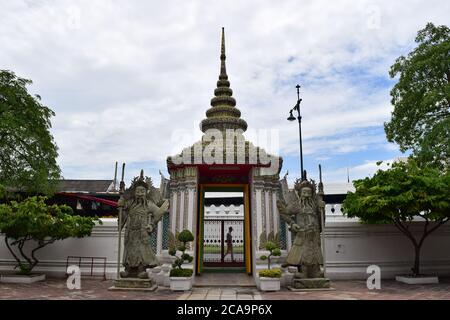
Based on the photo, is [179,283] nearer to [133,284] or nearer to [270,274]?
[133,284]

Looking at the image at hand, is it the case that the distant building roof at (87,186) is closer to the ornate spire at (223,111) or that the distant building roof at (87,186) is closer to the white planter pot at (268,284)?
the ornate spire at (223,111)

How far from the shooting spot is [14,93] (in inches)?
598

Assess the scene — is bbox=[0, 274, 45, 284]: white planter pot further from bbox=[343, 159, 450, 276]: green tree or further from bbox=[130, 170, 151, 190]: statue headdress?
bbox=[343, 159, 450, 276]: green tree

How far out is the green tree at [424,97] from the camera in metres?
14.2

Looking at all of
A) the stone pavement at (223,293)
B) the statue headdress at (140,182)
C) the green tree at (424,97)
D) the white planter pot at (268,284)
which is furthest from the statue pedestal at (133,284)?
the green tree at (424,97)

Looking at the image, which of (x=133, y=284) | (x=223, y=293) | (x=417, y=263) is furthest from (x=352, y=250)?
(x=133, y=284)

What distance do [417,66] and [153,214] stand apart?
12.3 metres

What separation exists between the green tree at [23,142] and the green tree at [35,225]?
442 centimetres

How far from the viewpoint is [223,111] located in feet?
46.5

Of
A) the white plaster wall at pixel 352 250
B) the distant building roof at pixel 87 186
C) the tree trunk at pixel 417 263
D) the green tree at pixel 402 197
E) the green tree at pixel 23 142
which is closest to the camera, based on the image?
the green tree at pixel 402 197

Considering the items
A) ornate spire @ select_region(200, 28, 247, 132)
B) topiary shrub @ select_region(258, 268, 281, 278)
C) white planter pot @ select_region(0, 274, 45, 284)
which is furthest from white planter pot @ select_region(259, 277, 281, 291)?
white planter pot @ select_region(0, 274, 45, 284)

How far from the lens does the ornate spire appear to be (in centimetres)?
1386

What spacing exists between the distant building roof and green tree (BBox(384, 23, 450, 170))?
22.9 m

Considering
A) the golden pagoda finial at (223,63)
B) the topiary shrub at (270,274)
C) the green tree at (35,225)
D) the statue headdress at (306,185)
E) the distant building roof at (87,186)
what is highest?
the golden pagoda finial at (223,63)
